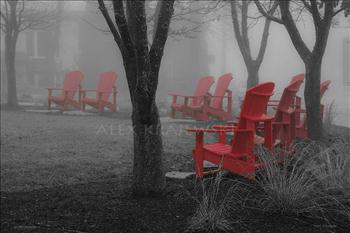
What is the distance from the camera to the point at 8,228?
3.29 metres

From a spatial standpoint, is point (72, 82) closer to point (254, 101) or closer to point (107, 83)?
point (107, 83)

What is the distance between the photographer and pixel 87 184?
455cm

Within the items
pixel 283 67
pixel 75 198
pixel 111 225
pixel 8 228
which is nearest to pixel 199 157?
pixel 75 198

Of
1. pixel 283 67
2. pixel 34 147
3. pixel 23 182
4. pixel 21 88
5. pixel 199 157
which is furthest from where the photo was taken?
pixel 283 67

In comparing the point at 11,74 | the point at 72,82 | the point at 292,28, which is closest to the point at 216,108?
the point at 292,28

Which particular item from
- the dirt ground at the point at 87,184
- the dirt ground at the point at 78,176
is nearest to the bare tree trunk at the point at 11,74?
the dirt ground at the point at 78,176

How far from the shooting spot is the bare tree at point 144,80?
141 inches

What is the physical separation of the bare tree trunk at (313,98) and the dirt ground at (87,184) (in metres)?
1.78

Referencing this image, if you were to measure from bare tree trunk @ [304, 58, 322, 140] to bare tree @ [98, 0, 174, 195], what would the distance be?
346cm

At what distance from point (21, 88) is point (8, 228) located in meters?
22.2

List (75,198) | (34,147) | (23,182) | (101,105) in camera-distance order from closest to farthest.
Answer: (75,198) → (23,182) → (34,147) → (101,105)

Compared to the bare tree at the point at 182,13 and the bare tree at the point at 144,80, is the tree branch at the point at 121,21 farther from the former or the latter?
the bare tree at the point at 182,13

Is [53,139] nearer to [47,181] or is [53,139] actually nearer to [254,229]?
[47,181]

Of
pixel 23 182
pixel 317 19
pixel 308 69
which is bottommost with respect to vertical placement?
pixel 23 182
